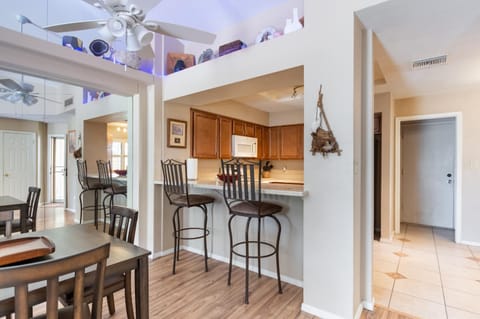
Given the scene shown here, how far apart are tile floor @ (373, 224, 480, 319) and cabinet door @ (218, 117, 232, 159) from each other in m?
2.72

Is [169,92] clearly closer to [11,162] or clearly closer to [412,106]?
[11,162]

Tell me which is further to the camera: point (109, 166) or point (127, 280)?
point (109, 166)

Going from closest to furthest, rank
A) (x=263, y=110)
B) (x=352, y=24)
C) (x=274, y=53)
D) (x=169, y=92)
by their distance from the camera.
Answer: (x=352, y=24)
(x=274, y=53)
(x=169, y=92)
(x=263, y=110)

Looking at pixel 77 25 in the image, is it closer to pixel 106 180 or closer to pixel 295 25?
pixel 295 25

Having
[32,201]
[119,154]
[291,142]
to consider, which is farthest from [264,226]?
[291,142]

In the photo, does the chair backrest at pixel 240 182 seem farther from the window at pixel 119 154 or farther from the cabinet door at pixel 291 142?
the cabinet door at pixel 291 142

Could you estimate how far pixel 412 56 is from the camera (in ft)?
8.29

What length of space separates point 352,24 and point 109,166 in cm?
317

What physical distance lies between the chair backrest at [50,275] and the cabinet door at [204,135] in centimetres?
281

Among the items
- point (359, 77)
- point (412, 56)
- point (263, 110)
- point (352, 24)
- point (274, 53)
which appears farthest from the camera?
point (263, 110)

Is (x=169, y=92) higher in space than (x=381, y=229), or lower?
higher

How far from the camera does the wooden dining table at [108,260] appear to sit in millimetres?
1045

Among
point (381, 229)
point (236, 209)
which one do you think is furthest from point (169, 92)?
point (381, 229)

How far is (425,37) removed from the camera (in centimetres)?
214
